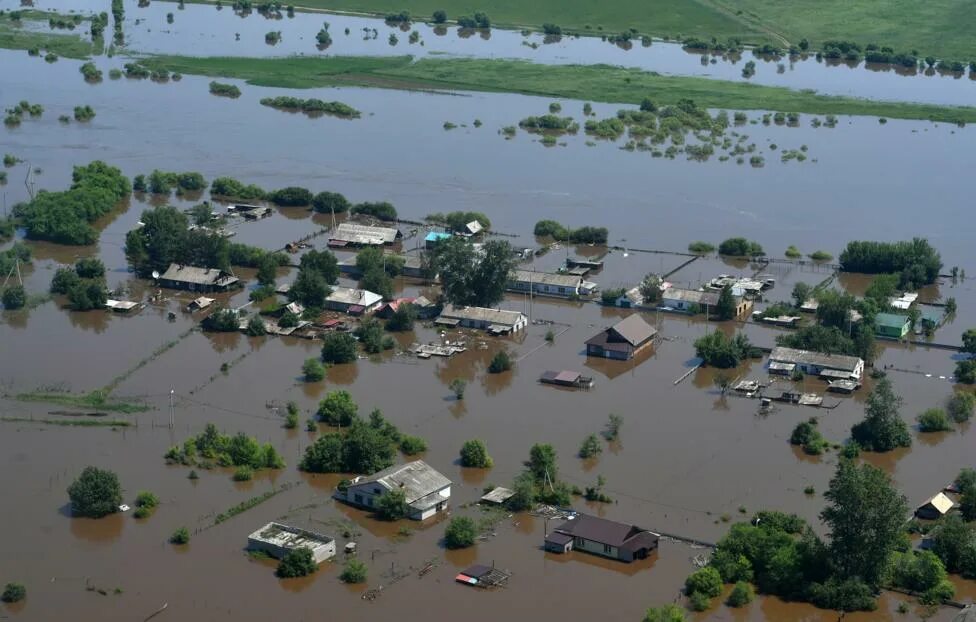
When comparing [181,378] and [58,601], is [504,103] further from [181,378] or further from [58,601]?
[58,601]

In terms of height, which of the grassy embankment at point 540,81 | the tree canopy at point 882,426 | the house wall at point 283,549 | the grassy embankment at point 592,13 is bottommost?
the house wall at point 283,549

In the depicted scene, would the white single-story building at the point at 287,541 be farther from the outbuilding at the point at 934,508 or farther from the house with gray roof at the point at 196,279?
the house with gray roof at the point at 196,279

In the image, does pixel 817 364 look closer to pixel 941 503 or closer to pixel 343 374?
pixel 941 503

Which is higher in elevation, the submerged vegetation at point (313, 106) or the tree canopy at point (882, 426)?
the submerged vegetation at point (313, 106)

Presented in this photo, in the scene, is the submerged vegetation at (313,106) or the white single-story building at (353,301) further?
the submerged vegetation at (313,106)

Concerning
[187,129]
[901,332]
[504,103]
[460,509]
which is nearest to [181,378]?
[460,509]

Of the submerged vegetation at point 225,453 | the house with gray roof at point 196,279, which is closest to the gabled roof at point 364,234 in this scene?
the house with gray roof at point 196,279
